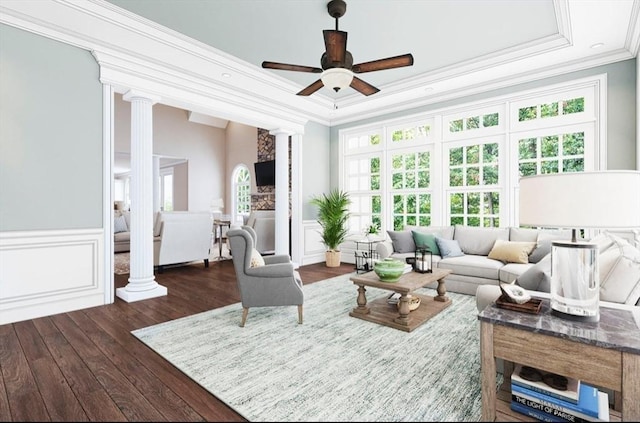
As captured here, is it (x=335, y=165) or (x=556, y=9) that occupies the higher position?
(x=556, y=9)

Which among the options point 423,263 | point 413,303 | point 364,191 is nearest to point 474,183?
point 364,191

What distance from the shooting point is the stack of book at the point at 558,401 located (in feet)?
4.73

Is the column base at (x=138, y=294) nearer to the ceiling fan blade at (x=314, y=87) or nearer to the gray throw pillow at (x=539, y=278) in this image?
the ceiling fan blade at (x=314, y=87)

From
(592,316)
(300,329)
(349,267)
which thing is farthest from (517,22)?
(349,267)

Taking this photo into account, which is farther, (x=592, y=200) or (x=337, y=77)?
(x=337, y=77)

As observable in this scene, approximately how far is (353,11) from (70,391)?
378 cm

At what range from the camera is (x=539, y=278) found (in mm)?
2115

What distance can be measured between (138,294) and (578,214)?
4140 millimetres

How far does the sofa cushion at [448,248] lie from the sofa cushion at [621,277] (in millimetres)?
2357

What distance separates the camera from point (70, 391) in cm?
188

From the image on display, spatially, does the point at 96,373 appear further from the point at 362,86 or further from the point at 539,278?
the point at 362,86

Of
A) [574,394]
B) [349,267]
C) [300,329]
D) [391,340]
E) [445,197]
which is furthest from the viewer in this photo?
[349,267]

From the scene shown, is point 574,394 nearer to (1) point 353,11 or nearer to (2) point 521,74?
(1) point 353,11

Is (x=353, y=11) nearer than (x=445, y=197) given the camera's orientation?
Yes
